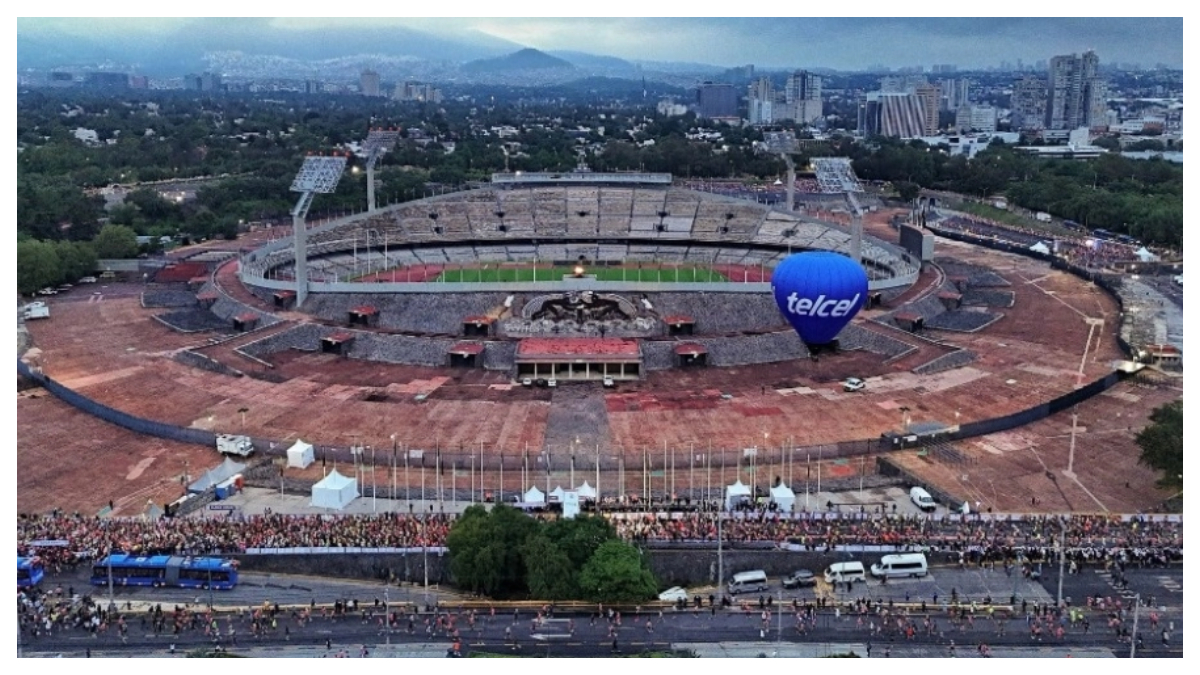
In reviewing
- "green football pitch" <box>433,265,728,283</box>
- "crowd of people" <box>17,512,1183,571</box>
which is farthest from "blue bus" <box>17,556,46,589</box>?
"green football pitch" <box>433,265,728,283</box>

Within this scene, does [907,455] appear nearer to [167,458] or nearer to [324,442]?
[324,442]

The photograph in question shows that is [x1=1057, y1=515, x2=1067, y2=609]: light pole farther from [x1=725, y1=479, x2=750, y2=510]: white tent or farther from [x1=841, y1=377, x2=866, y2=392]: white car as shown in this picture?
[x1=841, y1=377, x2=866, y2=392]: white car

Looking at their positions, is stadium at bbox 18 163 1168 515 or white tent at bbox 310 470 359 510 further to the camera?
stadium at bbox 18 163 1168 515

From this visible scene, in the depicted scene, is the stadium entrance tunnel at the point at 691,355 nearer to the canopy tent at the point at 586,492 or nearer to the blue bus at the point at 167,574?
the canopy tent at the point at 586,492

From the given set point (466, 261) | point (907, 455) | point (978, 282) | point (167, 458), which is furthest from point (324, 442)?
point (978, 282)

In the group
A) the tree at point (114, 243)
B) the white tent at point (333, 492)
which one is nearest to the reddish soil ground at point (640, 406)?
the white tent at point (333, 492)

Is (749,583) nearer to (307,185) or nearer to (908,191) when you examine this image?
(307,185)
